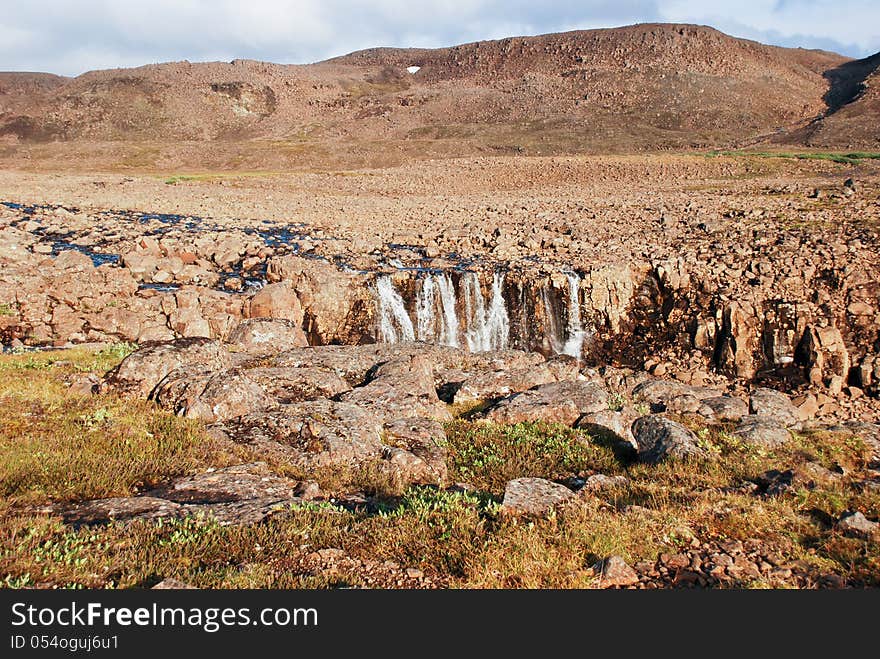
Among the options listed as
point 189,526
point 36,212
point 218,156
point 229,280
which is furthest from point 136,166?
point 189,526

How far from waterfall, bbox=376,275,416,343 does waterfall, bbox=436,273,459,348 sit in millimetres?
1139

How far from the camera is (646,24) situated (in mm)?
106562

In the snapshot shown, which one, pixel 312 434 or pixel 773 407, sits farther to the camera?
pixel 773 407

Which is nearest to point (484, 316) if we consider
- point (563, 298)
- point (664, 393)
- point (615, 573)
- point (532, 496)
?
point (563, 298)

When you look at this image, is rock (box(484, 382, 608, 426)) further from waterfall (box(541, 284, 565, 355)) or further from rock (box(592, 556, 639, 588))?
waterfall (box(541, 284, 565, 355))

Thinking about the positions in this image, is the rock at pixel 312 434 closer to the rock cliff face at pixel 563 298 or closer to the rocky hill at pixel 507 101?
the rock cliff face at pixel 563 298

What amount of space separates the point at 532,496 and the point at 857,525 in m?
3.19

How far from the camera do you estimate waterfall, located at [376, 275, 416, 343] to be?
18.1 metres

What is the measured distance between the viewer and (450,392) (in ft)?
38.7

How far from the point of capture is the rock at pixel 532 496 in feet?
19.0

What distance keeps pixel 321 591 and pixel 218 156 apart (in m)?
68.3

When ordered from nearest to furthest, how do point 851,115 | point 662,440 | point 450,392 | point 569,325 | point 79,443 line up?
point 79,443 → point 662,440 → point 450,392 → point 569,325 → point 851,115

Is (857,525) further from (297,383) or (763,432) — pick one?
(297,383)

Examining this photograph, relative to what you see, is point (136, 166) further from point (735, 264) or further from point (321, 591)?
point (321, 591)
